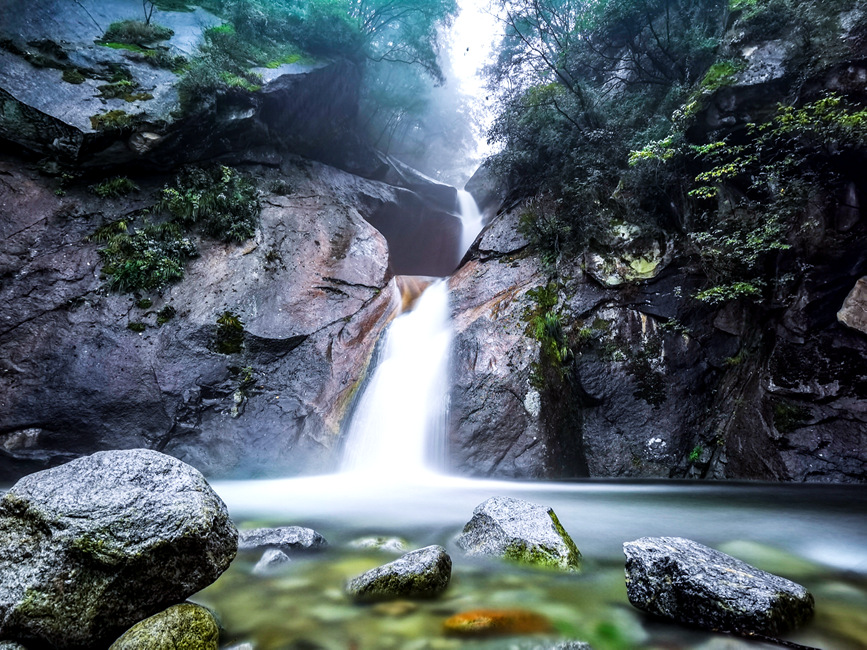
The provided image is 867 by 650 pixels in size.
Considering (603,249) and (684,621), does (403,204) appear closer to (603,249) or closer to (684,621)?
(603,249)

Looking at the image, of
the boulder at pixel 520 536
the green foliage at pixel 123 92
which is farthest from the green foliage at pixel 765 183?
the green foliage at pixel 123 92

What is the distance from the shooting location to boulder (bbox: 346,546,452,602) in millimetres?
2594

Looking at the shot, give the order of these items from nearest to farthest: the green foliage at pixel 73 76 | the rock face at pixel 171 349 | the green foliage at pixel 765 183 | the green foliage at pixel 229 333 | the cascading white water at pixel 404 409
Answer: the green foliage at pixel 765 183 < the cascading white water at pixel 404 409 < the rock face at pixel 171 349 < the green foliage at pixel 229 333 < the green foliage at pixel 73 76

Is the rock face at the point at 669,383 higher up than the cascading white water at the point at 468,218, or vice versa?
the cascading white water at the point at 468,218

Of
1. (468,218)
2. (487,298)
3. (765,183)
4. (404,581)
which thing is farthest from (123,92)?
(765,183)

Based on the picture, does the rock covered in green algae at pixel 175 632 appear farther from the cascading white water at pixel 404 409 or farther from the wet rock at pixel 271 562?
the cascading white water at pixel 404 409

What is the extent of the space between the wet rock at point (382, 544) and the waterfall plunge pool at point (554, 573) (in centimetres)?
9

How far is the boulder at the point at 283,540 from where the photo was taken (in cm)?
346

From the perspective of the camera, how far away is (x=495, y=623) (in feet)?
7.70

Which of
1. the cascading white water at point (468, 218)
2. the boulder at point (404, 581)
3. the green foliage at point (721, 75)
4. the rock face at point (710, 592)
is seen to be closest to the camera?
the rock face at point (710, 592)

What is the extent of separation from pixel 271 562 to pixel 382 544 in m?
0.90

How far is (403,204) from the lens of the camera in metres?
16.0

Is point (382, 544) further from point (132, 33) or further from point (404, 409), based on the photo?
point (132, 33)

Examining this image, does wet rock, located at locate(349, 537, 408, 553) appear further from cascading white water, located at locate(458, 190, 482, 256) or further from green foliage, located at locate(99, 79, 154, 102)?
cascading white water, located at locate(458, 190, 482, 256)
